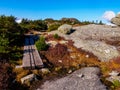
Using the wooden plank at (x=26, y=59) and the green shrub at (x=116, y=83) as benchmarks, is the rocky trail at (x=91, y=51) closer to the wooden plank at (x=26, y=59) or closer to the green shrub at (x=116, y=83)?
the green shrub at (x=116, y=83)

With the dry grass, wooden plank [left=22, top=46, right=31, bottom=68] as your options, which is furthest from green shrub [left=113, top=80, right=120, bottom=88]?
wooden plank [left=22, top=46, right=31, bottom=68]

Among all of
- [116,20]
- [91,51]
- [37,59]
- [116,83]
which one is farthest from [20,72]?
[116,20]

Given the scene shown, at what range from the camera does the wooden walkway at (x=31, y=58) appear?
79.8 ft

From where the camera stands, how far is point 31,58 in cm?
2692

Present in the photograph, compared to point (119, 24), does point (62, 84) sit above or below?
below

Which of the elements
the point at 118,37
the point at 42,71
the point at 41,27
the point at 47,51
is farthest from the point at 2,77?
the point at 41,27

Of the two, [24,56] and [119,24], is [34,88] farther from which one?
[119,24]

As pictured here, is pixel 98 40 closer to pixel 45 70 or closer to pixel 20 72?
pixel 45 70

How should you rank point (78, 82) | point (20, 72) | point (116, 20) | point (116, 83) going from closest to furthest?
1. point (116, 83)
2. point (78, 82)
3. point (20, 72)
4. point (116, 20)

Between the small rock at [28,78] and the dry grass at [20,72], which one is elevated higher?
the dry grass at [20,72]

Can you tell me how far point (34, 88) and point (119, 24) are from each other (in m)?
27.3

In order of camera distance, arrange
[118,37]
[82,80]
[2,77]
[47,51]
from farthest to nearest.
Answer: [118,37]
[47,51]
[82,80]
[2,77]

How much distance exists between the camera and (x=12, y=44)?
108 ft

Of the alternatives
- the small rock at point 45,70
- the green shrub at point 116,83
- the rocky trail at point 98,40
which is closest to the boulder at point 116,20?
the rocky trail at point 98,40
